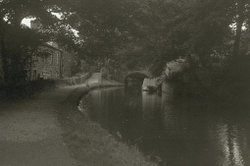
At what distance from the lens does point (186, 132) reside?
2419 cm

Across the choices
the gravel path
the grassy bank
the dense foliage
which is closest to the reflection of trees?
the grassy bank

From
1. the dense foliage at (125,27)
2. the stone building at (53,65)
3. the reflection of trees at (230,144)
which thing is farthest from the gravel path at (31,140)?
the stone building at (53,65)

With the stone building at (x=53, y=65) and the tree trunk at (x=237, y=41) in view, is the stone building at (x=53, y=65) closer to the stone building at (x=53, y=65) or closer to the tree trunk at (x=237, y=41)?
the stone building at (x=53, y=65)

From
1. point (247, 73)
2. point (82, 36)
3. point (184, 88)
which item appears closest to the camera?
point (82, 36)

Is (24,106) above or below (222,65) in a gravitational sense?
below

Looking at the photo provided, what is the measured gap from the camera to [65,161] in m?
12.2

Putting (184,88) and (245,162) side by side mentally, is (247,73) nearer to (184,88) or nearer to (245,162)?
(184,88)

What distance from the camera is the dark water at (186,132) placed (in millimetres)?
18109

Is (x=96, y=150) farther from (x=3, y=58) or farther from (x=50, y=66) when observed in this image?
(x=50, y=66)

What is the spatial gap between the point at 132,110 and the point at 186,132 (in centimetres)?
1219

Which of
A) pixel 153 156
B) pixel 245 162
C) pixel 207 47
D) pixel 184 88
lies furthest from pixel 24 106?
pixel 184 88

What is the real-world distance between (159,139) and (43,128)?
6.34 m

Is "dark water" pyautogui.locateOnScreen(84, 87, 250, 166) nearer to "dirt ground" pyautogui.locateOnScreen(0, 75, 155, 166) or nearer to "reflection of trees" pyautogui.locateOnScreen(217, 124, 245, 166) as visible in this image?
"reflection of trees" pyautogui.locateOnScreen(217, 124, 245, 166)

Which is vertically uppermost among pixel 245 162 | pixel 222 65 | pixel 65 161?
pixel 222 65
